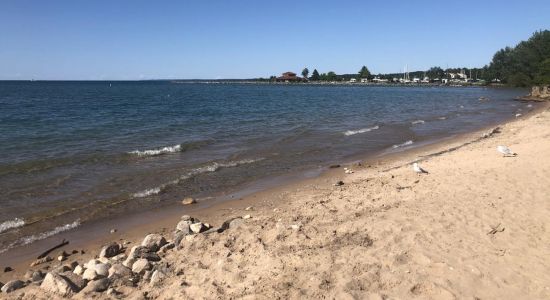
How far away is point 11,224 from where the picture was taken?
1061cm

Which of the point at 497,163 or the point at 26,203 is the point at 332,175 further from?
the point at 26,203

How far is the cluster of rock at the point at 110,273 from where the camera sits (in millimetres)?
6535

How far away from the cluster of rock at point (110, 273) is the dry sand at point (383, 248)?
0.54 ft

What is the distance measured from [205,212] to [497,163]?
31.2 feet

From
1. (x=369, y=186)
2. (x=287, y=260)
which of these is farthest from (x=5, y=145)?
(x=287, y=260)

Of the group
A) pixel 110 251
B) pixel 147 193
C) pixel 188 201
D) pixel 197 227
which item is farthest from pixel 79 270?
pixel 147 193

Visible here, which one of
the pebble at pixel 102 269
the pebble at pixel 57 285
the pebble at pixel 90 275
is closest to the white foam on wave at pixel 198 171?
the pebble at pixel 102 269

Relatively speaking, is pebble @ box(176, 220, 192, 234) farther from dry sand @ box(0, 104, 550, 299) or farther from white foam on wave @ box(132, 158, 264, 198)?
white foam on wave @ box(132, 158, 264, 198)

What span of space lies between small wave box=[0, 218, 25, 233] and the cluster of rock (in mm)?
2587

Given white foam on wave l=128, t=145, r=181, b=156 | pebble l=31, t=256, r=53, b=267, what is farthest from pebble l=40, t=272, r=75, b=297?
white foam on wave l=128, t=145, r=181, b=156

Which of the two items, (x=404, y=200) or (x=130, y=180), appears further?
(x=130, y=180)

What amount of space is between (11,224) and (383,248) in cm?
925

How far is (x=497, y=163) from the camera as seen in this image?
13586 millimetres

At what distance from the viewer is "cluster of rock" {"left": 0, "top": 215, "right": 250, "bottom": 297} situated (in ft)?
21.4
